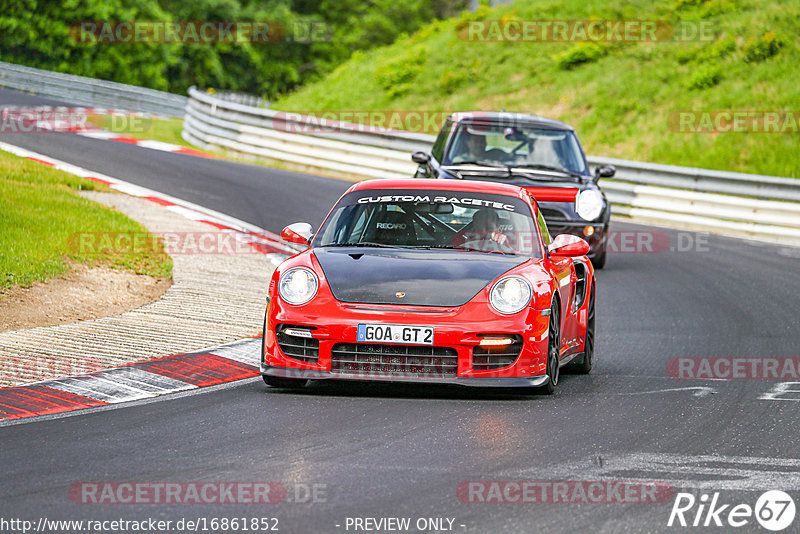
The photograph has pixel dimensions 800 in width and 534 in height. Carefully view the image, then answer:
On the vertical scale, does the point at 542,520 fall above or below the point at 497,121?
below

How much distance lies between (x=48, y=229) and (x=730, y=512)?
926cm

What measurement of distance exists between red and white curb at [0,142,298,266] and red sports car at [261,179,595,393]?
562 cm

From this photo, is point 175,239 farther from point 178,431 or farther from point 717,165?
point 717,165

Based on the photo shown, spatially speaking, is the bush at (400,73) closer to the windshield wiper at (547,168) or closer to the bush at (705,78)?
the bush at (705,78)

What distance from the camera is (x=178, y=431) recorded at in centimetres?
664

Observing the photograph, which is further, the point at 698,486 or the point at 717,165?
the point at 717,165

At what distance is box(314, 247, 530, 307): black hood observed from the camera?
7648 millimetres

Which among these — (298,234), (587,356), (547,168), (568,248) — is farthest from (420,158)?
(568,248)

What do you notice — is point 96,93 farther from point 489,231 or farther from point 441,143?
point 489,231

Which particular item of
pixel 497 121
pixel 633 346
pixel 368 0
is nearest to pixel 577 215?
pixel 497 121

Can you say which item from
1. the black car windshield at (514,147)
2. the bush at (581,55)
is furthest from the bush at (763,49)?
the black car windshield at (514,147)

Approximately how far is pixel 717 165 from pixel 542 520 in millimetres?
23086

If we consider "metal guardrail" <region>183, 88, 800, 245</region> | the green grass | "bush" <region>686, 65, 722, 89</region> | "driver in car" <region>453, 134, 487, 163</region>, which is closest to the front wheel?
"driver in car" <region>453, 134, 487, 163</region>

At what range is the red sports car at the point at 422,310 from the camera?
7516 millimetres
